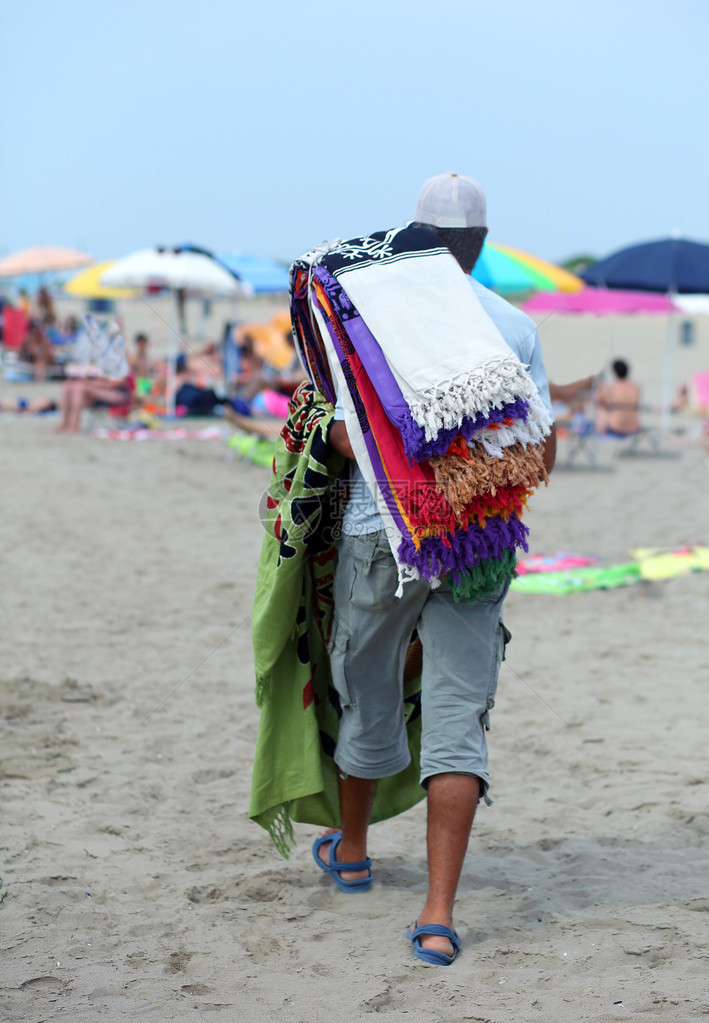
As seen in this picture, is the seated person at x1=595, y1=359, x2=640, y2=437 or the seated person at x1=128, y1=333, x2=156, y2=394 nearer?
the seated person at x1=595, y1=359, x2=640, y2=437

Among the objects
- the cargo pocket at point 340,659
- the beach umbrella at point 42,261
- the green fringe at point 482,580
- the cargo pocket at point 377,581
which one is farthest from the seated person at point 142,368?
the green fringe at point 482,580

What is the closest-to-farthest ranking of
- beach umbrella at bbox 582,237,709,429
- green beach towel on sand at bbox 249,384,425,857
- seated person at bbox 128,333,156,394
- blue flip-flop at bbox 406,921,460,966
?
blue flip-flop at bbox 406,921,460,966
green beach towel on sand at bbox 249,384,425,857
beach umbrella at bbox 582,237,709,429
seated person at bbox 128,333,156,394

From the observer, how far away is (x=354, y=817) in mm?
2672

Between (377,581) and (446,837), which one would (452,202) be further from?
(446,837)

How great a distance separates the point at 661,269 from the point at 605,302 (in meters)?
1.73

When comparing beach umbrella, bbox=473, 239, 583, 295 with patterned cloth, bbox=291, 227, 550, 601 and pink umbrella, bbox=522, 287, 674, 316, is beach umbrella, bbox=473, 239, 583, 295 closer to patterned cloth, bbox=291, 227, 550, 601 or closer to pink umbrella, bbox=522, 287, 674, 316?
pink umbrella, bbox=522, 287, 674, 316

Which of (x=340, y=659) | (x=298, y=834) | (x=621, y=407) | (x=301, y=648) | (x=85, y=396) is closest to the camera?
(x=340, y=659)

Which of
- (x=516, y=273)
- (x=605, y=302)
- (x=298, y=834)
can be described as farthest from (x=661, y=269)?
(x=298, y=834)

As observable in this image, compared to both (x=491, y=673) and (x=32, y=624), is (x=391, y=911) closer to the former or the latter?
(x=491, y=673)

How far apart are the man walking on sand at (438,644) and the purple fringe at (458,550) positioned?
0.09 metres

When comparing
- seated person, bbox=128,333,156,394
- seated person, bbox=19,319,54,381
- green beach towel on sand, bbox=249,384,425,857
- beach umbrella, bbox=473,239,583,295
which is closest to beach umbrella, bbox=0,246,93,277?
seated person, bbox=19,319,54,381

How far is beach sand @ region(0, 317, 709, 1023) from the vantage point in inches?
84.8

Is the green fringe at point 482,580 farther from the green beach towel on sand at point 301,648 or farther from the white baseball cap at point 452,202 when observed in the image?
the white baseball cap at point 452,202

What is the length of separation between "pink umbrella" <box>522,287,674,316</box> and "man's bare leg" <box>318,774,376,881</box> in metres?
10.8
